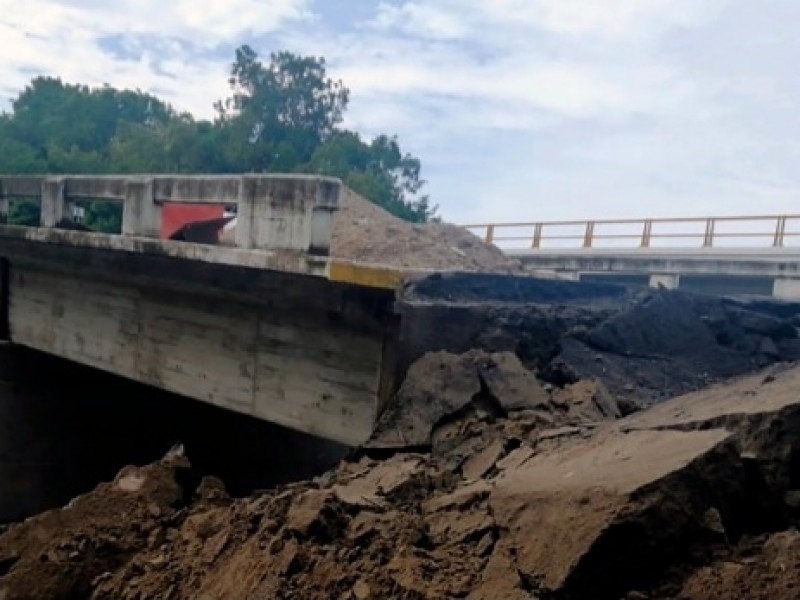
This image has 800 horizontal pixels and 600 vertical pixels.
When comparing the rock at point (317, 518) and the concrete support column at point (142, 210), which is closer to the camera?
the rock at point (317, 518)

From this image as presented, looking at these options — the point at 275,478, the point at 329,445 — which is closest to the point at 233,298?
the point at 329,445

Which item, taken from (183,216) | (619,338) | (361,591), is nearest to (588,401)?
(619,338)

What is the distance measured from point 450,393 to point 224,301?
3.01m

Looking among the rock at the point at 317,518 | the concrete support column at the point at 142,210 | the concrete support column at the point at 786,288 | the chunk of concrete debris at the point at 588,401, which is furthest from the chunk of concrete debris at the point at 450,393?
the concrete support column at the point at 786,288

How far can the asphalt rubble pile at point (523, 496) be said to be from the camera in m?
2.84

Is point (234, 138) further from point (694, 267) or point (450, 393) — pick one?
point (450, 393)

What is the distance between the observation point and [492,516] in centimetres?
334

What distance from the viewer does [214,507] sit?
15.4 ft

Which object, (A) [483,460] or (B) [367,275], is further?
(B) [367,275]

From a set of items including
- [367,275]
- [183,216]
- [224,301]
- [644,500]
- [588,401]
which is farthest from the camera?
[183,216]

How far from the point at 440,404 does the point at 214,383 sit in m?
3.07

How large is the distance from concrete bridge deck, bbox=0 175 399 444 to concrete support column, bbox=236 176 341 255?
0.04 feet

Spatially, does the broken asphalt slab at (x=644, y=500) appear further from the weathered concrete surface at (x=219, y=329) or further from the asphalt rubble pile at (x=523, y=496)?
the weathered concrete surface at (x=219, y=329)

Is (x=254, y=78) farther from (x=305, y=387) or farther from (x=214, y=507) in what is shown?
(x=214, y=507)
